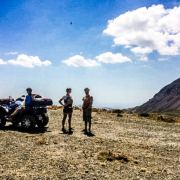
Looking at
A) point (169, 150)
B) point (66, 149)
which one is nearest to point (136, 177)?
point (66, 149)

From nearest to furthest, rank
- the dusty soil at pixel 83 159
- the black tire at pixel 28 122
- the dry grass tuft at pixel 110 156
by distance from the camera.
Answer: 1. the dusty soil at pixel 83 159
2. the dry grass tuft at pixel 110 156
3. the black tire at pixel 28 122

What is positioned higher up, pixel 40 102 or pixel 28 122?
pixel 40 102

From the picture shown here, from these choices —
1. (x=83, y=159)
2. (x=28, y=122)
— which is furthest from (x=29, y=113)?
(x=83, y=159)

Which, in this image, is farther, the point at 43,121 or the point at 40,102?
the point at 43,121

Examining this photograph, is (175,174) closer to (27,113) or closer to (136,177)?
(136,177)

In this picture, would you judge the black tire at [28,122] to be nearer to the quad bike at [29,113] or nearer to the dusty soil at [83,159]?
the quad bike at [29,113]

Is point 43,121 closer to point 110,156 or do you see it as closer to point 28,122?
point 28,122

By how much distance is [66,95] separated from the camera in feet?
34.0

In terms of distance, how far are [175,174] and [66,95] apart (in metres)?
6.78

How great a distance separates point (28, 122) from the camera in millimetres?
10352

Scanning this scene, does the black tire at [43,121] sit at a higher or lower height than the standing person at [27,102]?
lower

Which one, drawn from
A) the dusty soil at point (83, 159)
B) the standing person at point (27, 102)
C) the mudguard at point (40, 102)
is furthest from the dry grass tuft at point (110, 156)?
the standing person at point (27, 102)

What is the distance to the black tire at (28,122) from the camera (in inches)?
405

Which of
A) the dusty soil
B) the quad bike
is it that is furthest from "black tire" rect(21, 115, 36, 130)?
the dusty soil
